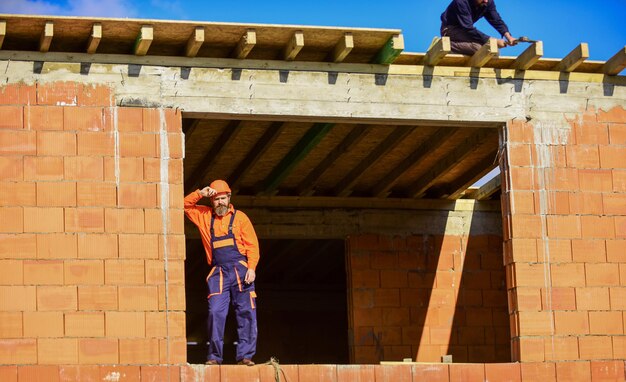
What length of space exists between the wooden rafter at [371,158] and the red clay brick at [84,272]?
450 centimetres

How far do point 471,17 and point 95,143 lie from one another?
5.04 m

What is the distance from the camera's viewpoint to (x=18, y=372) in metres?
12.5

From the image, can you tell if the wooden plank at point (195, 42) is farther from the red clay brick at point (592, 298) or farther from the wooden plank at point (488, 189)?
the wooden plank at point (488, 189)

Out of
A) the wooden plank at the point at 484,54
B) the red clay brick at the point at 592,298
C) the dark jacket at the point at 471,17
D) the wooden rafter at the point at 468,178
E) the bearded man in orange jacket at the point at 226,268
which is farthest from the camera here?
the wooden rafter at the point at 468,178

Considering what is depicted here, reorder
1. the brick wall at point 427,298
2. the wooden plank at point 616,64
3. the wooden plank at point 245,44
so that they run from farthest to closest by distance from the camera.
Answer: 1. the brick wall at point 427,298
2. the wooden plank at point 616,64
3. the wooden plank at point 245,44

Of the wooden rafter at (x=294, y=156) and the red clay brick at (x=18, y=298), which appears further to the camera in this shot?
the wooden rafter at (x=294, y=156)

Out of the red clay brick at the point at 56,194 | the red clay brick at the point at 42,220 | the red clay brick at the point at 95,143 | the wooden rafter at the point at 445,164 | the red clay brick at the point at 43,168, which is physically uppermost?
the wooden rafter at the point at 445,164

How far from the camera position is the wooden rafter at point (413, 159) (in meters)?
15.8

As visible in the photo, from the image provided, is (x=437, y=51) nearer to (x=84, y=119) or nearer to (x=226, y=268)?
(x=226, y=268)

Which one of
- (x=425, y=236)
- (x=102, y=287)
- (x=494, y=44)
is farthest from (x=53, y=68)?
(x=425, y=236)

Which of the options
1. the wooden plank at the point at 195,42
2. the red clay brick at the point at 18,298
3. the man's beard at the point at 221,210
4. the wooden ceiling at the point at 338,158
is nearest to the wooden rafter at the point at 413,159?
the wooden ceiling at the point at 338,158

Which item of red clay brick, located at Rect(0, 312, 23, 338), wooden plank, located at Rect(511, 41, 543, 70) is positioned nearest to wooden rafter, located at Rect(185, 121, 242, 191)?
wooden plank, located at Rect(511, 41, 543, 70)

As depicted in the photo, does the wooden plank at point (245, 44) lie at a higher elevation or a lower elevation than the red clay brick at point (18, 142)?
higher

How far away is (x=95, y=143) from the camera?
1316 cm
